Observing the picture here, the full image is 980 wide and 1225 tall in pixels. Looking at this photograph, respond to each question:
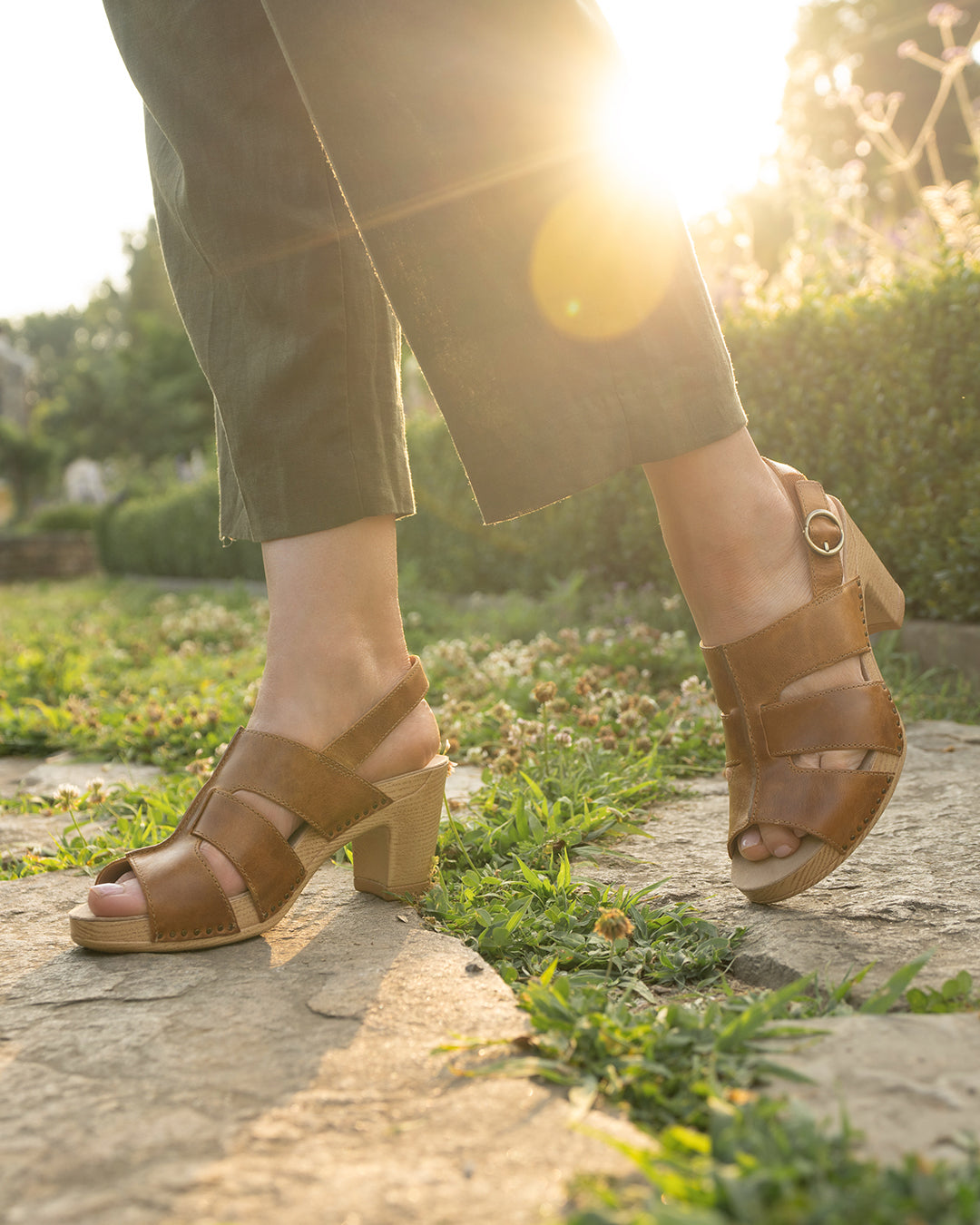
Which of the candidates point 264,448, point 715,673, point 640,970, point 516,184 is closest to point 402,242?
point 516,184

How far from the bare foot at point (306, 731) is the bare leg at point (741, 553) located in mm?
454

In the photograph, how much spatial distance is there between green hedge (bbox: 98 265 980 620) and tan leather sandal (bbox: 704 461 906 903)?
1707mm

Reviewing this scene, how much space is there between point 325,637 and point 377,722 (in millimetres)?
143

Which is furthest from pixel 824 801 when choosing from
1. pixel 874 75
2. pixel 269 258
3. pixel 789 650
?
pixel 874 75

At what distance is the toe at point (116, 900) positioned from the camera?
3.80 ft

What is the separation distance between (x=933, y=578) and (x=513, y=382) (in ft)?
7.26

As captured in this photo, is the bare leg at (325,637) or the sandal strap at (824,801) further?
the bare leg at (325,637)

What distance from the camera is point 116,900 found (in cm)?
116

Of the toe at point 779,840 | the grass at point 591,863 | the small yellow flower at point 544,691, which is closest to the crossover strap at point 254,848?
the grass at point 591,863

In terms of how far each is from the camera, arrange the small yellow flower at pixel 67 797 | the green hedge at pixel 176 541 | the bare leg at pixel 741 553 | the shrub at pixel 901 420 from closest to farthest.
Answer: the bare leg at pixel 741 553 → the small yellow flower at pixel 67 797 → the shrub at pixel 901 420 → the green hedge at pixel 176 541

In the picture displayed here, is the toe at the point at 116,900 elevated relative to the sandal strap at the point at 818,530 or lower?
lower

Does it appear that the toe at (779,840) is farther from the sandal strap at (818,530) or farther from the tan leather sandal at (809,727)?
the sandal strap at (818,530)

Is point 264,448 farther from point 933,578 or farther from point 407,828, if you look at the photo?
point 933,578

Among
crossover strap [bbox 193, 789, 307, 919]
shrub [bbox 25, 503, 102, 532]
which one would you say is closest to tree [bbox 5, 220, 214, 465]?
shrub [bbox 25, 503, 102, 532]
